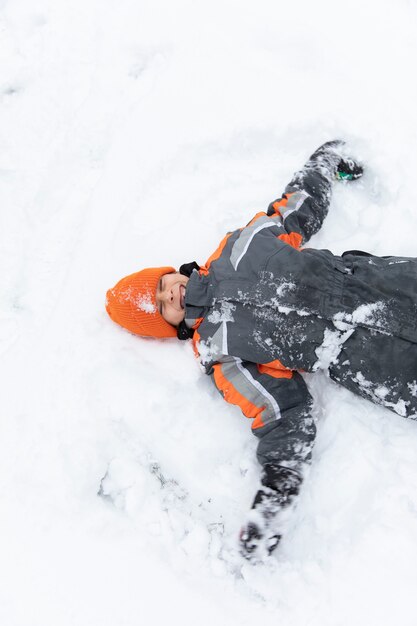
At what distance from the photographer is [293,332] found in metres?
2.26

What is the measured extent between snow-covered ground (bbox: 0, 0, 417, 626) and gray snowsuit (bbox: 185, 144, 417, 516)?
0.17 metres

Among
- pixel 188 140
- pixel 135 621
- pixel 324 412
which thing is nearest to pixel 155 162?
pixel 188 140

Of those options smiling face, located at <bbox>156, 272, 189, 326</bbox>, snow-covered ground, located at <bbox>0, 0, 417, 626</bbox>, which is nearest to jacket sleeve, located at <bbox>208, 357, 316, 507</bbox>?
snow-covered ground, located at <bbox>0, 0, 417, 626</bbox>

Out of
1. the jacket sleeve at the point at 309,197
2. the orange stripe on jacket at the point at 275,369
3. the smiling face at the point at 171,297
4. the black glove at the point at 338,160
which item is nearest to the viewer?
the orange stripe on jacket at the point at 275,369

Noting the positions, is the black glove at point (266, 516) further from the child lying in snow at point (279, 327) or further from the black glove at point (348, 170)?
the black glove at point (348, 170)

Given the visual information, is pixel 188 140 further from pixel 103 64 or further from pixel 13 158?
pixel 13 158

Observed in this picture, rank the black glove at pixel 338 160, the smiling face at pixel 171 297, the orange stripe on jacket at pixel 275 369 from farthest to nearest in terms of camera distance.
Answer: the black glove at pixel 338 160
the smiling face at pixel 171 297
the orange stripe on jacket at pixel 275 369

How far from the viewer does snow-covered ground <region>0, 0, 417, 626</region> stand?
202cm

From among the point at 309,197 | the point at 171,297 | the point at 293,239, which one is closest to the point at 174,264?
the point at 171,297

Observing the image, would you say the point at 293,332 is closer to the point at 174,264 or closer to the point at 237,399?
the point at 237,399

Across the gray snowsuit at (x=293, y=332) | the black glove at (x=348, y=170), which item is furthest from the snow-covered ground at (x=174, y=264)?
the gray snowsuit at (x=293, y=332)

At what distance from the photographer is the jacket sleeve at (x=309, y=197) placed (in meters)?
2.55

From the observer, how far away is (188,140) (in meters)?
2.85

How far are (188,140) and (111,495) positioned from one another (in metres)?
1.91
